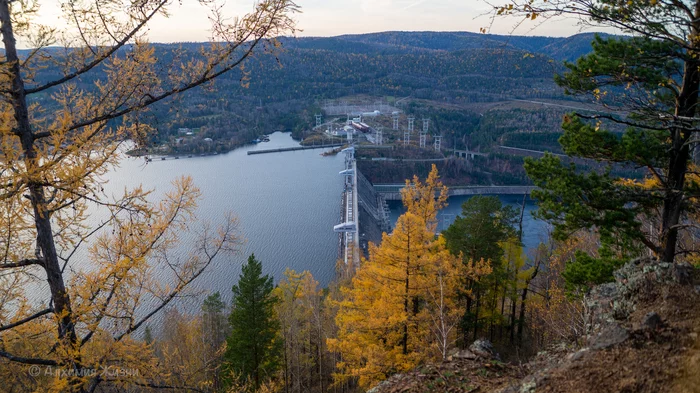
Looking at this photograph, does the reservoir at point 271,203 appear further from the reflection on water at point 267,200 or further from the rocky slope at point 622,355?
the rocky slope at point 622,355

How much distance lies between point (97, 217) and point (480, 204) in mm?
26459

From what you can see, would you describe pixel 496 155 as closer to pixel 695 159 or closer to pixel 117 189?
pixel 117 189

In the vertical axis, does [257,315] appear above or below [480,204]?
below

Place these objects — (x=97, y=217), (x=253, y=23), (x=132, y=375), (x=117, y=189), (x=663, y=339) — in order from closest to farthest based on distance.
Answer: (x=663, y=339)
(x=253, y=23)
(x=132, y=375)
(x=97, y=217)
(x=117, y=189)

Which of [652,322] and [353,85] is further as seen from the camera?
[353,85]

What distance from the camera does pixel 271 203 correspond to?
124 ft

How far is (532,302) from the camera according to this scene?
42.6 ft

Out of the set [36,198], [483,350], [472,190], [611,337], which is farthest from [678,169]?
[472,190]

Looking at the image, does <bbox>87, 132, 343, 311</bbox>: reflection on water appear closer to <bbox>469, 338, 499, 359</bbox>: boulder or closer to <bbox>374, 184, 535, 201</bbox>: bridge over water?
<bbox>374, 184, 535, 201</bbox>: bridge over water

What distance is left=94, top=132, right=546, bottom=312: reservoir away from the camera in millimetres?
25562

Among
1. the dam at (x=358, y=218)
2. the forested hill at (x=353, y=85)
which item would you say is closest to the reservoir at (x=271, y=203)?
the dam at (x=358, y=218)

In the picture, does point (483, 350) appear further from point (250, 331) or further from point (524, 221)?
point (524, 221)

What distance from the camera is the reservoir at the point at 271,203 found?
2556 centimetres

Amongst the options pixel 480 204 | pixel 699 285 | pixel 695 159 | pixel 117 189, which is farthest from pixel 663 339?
pixel 117 189
